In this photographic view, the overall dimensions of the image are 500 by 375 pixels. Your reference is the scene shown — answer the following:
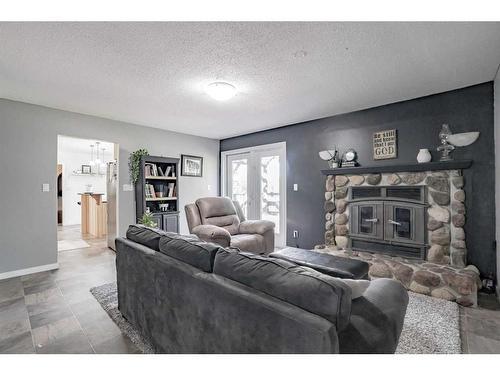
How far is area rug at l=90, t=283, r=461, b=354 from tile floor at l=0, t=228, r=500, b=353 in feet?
0.18

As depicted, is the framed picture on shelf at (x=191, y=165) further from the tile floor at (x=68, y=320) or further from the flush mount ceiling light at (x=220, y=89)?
the flush mount ceiling light at (x=220, y=89)

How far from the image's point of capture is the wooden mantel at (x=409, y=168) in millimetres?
2854

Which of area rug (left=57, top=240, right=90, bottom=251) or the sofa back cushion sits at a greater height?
the sofa back cushion

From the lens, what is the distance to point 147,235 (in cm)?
197

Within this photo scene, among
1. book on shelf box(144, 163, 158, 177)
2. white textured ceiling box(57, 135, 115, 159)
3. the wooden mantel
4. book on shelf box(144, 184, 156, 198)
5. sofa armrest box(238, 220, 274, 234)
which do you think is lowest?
sofa armrest box(238, 220, 274, 234)

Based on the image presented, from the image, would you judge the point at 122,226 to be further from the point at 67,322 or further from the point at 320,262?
the point at 320,262

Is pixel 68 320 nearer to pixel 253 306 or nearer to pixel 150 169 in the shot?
pixel 253 306

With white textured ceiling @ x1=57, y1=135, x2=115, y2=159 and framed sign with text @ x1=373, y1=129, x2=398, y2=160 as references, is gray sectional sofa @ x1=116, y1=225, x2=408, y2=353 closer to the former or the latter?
framed sign with text @ x1=373, y1=129, x2=398, y2=160

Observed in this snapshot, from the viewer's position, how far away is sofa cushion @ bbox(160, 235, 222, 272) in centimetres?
141

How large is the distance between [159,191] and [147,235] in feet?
9.77

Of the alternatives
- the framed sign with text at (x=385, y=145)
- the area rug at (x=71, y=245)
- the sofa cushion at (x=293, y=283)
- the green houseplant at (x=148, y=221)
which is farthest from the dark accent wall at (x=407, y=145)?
the area rug at (x=71, y=245)

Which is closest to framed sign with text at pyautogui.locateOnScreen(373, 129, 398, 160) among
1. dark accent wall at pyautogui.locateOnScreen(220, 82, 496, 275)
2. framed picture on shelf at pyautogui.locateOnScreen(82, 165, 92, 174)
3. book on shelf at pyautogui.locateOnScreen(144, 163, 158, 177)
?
dark accent wall at pyautogui.locateOnScreen(220, 82, 496, 275)

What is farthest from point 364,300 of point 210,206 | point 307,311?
point 210,206
